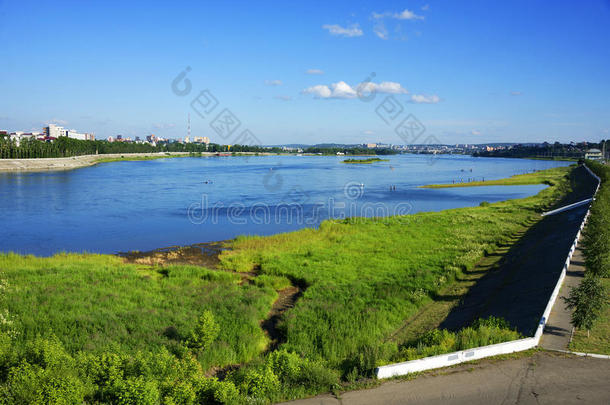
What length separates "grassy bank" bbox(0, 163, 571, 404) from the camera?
25.5ft

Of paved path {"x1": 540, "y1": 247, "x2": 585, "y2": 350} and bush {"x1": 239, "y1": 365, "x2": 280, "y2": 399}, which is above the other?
paved path {"x1": 540, "y1": 247, "x2": 585, "y2": 350}

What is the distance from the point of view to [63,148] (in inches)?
4181

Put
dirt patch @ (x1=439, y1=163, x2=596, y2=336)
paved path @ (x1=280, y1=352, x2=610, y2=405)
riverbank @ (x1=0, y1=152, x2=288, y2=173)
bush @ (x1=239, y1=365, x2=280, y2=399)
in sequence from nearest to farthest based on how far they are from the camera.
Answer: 1. paved path @ (x1=280, y1=352, x2=610, y2=405)
2. bush @ (x1=239, y1=365, x2=280, y2=399)
3. dirt patch @ (x1=439, y1=163, x2=596, y2=336)
4. riverbank @ (x1=0, y1=152, x2=288, y2=173)

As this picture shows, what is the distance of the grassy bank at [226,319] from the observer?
306 inches

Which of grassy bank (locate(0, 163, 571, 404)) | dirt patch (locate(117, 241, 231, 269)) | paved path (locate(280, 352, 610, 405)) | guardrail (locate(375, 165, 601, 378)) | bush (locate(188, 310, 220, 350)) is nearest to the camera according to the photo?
paved path (locate(280, 352, 610, 405))

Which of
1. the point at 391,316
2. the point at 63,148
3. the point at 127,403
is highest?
the point at 63,148

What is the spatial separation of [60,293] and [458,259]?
57.2 feet

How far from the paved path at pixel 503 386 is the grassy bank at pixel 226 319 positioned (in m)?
0.81

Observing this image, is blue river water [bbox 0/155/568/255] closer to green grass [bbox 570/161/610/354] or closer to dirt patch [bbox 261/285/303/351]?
dirt patch [bbox 261/285/303/351]

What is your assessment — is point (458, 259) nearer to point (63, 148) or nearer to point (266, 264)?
point (266, 264)

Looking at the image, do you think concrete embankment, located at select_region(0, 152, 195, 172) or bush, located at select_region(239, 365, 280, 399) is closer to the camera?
bush, located at select_region(239, 365, 280, 399)

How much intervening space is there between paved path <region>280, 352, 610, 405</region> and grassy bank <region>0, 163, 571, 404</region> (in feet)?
2.65

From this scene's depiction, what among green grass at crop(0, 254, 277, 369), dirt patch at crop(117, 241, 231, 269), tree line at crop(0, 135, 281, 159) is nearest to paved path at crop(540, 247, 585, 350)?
green grass at crop(0, 254, 277, 369)

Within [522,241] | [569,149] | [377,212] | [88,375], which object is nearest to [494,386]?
[88,375]
